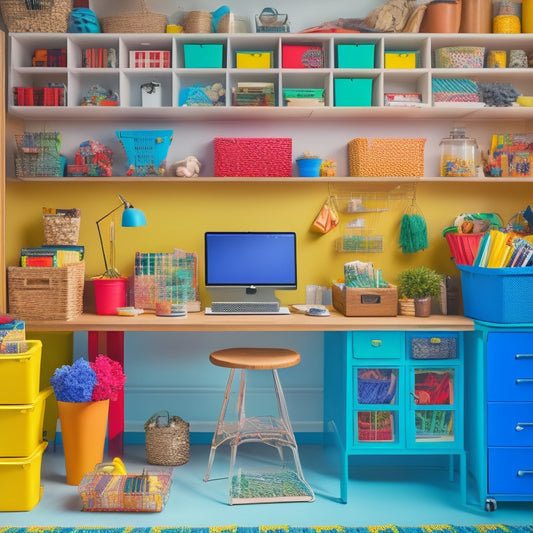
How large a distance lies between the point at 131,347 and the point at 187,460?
807 mm

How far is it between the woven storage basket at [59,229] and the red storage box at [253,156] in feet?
2.98

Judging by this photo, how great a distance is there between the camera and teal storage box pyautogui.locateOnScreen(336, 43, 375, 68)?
3588 millimetres

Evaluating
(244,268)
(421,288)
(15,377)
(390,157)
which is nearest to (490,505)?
(421,288)

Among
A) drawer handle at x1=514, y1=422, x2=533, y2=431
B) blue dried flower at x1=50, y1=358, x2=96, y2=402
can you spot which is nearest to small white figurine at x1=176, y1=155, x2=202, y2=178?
blue dried flower at x1=50, y1=358, x2=96, y2=402

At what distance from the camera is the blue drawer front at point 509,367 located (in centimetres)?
297

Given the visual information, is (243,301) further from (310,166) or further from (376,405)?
(376,405)

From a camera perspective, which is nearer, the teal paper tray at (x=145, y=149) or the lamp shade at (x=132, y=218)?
the lamp shade at (x=132, y=218)

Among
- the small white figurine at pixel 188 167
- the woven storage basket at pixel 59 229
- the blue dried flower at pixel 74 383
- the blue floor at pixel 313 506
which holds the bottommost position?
the blue floor at pixel 313 506

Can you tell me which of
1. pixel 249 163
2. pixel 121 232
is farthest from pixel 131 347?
pixel 249 163

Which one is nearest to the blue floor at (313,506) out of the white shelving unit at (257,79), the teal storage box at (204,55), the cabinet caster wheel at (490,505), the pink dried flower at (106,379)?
the cabinet caster wheel at (490,505)

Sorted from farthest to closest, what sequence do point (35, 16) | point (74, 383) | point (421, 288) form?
point (35, 16) → point (421, 288) → point (74, 383)

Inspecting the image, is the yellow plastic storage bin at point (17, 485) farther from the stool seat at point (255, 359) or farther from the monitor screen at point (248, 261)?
the monitor screen at point (248, 261)

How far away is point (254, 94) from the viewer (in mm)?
3609

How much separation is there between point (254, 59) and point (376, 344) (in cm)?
181
